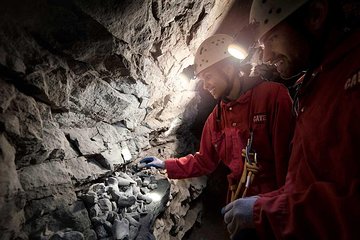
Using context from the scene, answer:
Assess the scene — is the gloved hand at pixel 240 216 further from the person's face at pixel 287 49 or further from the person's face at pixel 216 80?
the person's face at pixel 216 80

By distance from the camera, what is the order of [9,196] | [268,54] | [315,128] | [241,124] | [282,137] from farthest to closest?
[241,124], [282,137], [9,196], [268,54], [315,128]

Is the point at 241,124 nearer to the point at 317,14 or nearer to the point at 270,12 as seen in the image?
the point at 270,12

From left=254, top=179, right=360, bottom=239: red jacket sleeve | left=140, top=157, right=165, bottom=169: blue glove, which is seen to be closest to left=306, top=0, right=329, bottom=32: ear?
left=254, top=179, right=360, bottom=239: red jacket sleeve

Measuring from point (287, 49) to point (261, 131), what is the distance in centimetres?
120

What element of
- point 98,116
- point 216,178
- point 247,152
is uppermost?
point 98,116

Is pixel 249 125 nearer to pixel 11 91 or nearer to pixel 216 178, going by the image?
pixel 11 91

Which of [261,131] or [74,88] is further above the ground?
[74,88]

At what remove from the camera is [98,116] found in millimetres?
3271

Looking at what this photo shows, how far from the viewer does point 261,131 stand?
8.75 ft

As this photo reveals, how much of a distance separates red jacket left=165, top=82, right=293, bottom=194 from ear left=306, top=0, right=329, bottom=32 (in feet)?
3.95

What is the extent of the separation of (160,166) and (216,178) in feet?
10.2

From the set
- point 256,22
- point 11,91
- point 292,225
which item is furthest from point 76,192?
point 256,22

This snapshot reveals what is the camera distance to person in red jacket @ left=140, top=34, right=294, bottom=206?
2553mm

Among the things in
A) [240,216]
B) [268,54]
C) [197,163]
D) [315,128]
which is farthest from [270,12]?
[197,163]
